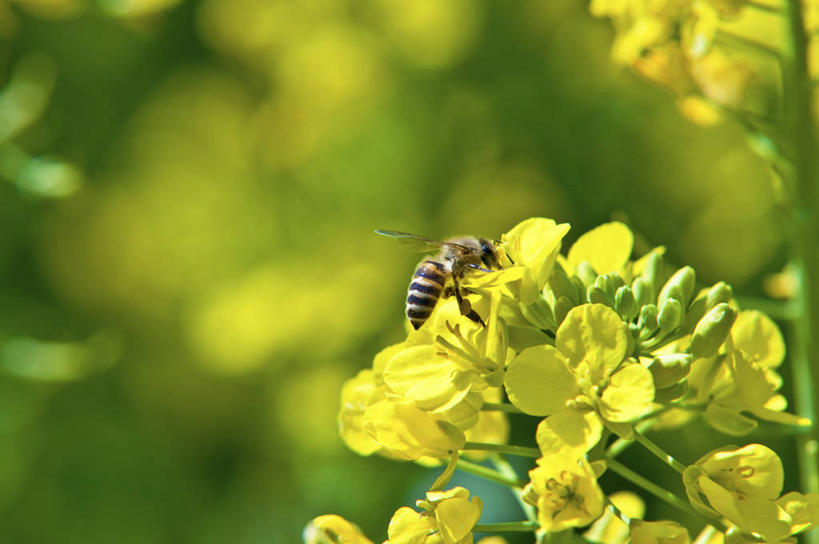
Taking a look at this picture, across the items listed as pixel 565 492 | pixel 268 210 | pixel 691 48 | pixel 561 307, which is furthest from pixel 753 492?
pixel 268 210

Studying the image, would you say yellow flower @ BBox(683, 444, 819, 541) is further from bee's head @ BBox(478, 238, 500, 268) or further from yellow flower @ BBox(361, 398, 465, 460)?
bee's head @ BBox(478, 238, 500, 268)

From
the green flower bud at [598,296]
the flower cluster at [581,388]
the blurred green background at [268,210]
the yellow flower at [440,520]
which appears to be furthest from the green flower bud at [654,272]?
the blurred green background at [268,210]

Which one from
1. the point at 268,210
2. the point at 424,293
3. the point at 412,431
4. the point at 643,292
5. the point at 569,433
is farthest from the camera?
the point at 268,210

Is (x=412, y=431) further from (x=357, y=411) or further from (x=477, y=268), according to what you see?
(x=477, y=268)

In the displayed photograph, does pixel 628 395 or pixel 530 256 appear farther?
pixel 530 256

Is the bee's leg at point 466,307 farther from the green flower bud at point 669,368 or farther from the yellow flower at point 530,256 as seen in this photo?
the green flower bud at point 669,368

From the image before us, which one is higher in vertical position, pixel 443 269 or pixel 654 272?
pixel 654 272

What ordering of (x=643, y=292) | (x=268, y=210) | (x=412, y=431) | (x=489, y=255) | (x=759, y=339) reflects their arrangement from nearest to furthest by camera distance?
(x=412, y=431) < (x=643, y=292) < (x=759, y=339) < (x=489, y=255) < (x=268, y=210)

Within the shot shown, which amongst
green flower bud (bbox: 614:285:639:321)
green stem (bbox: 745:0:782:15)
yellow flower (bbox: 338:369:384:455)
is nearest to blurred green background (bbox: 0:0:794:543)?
green stem (bbox: 745:0:782:15)

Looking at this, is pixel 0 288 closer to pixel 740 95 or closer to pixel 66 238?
pixel 66 238
